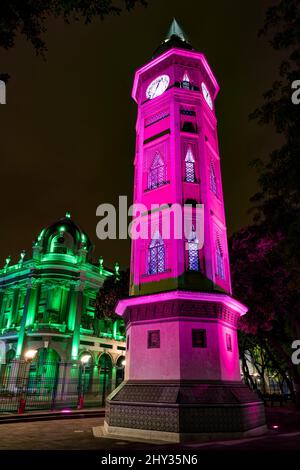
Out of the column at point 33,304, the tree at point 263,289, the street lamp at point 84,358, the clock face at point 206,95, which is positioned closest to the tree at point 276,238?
the tree at point 263,289

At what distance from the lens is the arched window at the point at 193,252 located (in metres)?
13.1

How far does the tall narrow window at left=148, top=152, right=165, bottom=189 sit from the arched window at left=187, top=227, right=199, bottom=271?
2.91 m

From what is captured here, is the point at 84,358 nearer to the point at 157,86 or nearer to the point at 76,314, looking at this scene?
the point at 76,314

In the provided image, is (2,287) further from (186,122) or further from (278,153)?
(278,153)

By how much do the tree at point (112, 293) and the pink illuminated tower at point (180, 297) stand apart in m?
11.5

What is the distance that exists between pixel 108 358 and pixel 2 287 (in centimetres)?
1527

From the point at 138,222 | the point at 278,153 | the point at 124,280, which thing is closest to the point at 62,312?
the point at 124,280

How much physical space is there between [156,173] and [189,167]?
1504 mm

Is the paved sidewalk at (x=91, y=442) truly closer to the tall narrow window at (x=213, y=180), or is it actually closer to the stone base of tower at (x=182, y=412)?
the stone base of tower at (x=182, y=412)

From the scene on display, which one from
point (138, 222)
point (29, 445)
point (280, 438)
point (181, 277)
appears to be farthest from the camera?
point (138, 222)

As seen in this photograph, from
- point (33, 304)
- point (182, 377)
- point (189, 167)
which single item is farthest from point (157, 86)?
point (33, 304)

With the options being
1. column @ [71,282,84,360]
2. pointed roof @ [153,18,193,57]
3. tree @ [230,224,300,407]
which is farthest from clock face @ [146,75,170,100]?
column @ [71,282,84,360]

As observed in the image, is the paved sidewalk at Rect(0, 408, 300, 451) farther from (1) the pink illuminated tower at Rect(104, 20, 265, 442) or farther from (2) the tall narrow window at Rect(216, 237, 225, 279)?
(2) the tall narrow window at Rect(216, 237, 225, 279)
